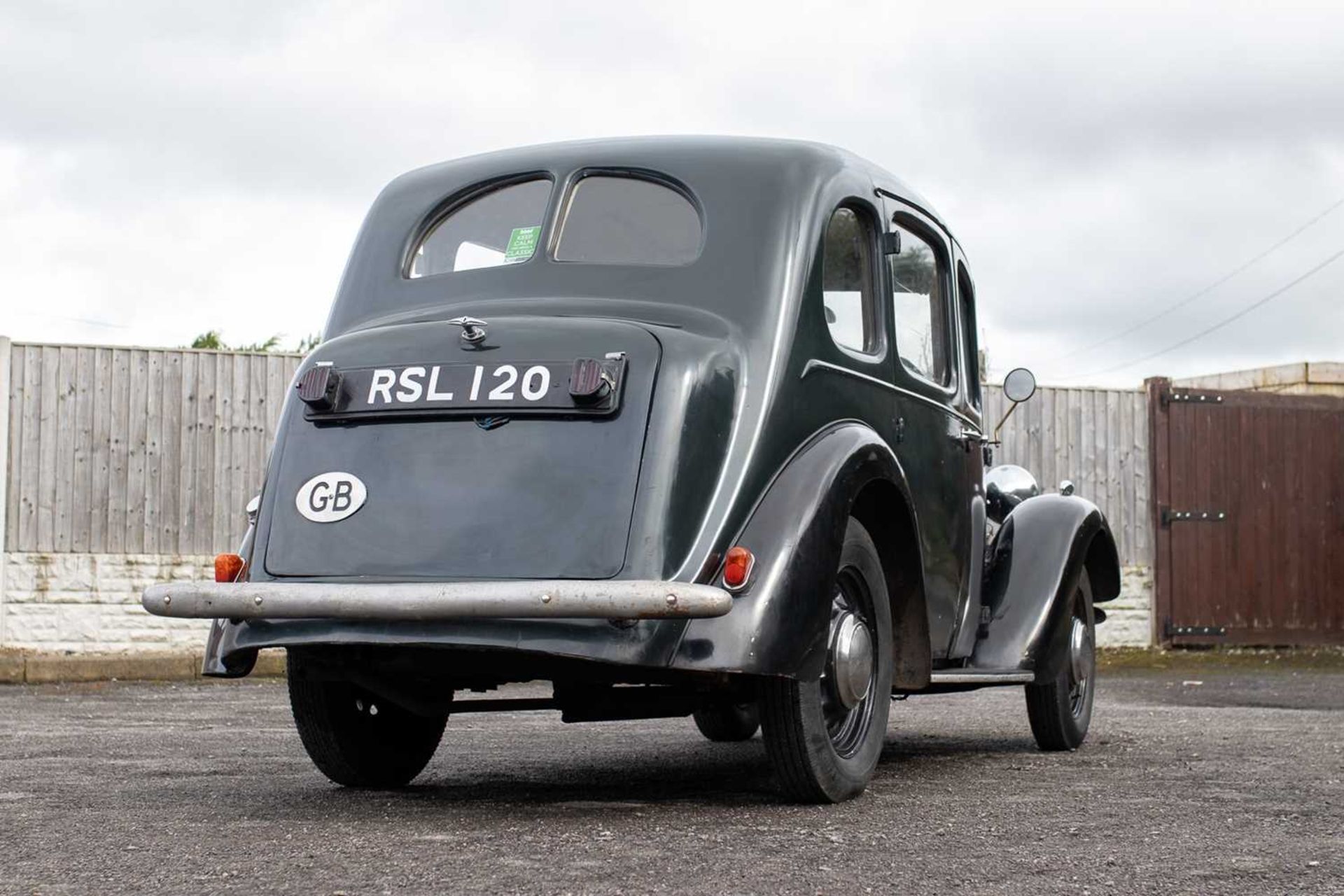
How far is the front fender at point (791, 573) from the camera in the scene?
469 cm

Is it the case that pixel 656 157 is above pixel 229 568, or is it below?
above

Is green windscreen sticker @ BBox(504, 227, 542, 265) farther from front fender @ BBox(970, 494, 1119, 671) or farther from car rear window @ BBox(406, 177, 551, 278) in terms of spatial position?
front fender @ BBox(970, 494, 1119, 671)

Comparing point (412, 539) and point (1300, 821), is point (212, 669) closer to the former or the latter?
point (412, 539)

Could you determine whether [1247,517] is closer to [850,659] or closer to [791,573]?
[850,659]

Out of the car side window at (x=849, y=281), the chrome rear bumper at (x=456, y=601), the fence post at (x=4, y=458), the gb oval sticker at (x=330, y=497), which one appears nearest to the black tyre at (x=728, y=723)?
the car side window at (x=849, y=281)

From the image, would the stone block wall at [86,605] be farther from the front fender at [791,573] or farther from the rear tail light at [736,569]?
the rear tail light at [736,569]

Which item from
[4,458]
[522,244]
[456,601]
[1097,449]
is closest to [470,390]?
[456,601]

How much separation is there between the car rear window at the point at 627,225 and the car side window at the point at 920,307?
92 cm

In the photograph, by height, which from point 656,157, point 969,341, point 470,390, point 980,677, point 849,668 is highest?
point 656,157

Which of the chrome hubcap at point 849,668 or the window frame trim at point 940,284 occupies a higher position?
the window frame trim at point 940,284

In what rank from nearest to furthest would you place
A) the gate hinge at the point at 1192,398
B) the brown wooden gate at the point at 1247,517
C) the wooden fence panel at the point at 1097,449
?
the wooden fence panel at the point at 1097,449 < the brown wooden gate at the point at 1247,517 < the gate hinge at the point at 1192,398

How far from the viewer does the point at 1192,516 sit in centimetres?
1486

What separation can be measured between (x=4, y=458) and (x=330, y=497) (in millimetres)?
8257

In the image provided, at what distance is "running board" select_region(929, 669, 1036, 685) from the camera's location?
243 inches
